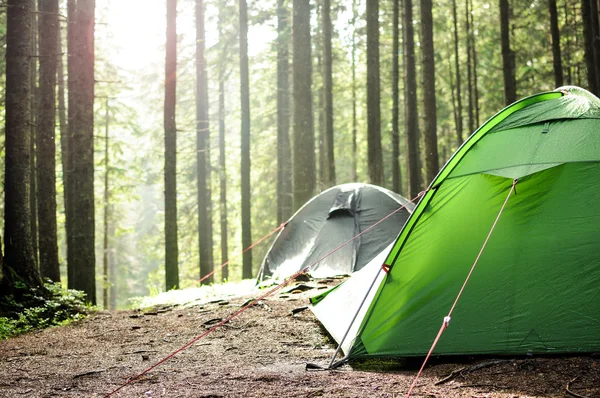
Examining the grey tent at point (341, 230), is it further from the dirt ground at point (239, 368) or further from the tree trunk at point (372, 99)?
the tree trunk at point (372, 99)

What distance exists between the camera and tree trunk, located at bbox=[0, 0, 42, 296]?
31.6 feet

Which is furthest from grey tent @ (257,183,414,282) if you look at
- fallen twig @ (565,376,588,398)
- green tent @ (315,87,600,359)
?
fallen twig @ (565,376,588,398)

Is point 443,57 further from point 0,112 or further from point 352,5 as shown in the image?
point 0,112

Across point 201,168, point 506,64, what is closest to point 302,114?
point 506,64

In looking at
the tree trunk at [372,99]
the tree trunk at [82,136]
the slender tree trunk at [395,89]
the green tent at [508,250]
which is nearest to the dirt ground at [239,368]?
the green tent at [508,250]

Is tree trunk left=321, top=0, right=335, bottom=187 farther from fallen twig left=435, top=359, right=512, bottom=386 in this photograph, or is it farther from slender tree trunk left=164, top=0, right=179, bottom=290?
fallen twig left=435, top=359, right=512, bottom=386

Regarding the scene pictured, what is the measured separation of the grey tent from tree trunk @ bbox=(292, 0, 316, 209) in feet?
7.65

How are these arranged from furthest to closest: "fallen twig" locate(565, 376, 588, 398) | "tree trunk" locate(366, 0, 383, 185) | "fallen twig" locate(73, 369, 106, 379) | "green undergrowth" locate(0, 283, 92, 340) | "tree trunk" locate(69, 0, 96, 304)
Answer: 1. "tree trunk" locate(366, 0, 383, 185)
2. "tree trunk" locate(69, 0, 96, 304)
3. "green undergrowth" locate(0, 283, 92, 340)
4. "fallen twig" locate(73, 369, 106, 379)
5. "fallen twig" locate(565, 376, 588, 398)

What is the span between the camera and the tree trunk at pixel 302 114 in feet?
48.2

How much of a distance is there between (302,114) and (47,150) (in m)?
6.03

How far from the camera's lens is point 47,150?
13.0 metres

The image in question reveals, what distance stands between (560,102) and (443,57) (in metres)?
21.4

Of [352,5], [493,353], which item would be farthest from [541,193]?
[352,5]

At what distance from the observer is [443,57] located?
86.1 feet
